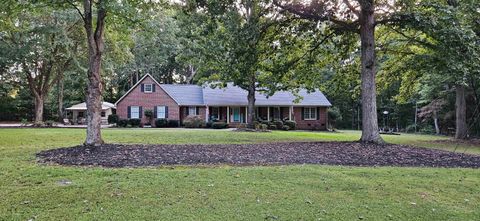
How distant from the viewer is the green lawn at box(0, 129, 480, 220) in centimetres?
515

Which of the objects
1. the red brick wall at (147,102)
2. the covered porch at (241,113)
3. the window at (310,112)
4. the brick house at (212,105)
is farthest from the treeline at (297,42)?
the window at (310,112)

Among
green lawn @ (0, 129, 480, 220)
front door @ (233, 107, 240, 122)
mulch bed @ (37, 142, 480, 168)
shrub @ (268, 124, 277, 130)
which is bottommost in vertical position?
green lawn @ (0, 129, 480, 220)

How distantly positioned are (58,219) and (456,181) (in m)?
7.31

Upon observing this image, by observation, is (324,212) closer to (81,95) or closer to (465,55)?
(465,55)

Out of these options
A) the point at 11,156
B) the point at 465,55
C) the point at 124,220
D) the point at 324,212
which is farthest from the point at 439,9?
the point at 11,156

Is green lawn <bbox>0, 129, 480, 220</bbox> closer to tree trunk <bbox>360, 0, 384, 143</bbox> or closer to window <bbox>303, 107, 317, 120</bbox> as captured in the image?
tree trunk <bbox>360, 0, 384, 143</bbox>

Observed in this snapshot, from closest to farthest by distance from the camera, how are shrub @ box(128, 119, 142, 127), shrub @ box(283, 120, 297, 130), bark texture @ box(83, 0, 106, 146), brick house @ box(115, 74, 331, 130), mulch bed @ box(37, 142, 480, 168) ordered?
mulch bed @ box(37, 142, 480, 168), bark texture @ box(83, 0, 106, 146), shrub @ box(128, 119, 142, 127), shrub @ box(283, 120, 297, 130), brick house @ box(115, 74, 331, 130)

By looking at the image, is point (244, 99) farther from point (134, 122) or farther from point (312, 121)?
point (134, 122)

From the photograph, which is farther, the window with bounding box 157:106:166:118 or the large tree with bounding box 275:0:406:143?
the window with bounding box 157:106:166:118

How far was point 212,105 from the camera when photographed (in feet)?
122

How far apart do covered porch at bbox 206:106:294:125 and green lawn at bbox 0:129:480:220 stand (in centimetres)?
2968

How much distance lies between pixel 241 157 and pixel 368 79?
715cm

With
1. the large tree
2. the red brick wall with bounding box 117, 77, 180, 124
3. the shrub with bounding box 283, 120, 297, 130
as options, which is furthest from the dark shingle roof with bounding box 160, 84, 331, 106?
the large tree

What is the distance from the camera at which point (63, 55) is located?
1195 inches
